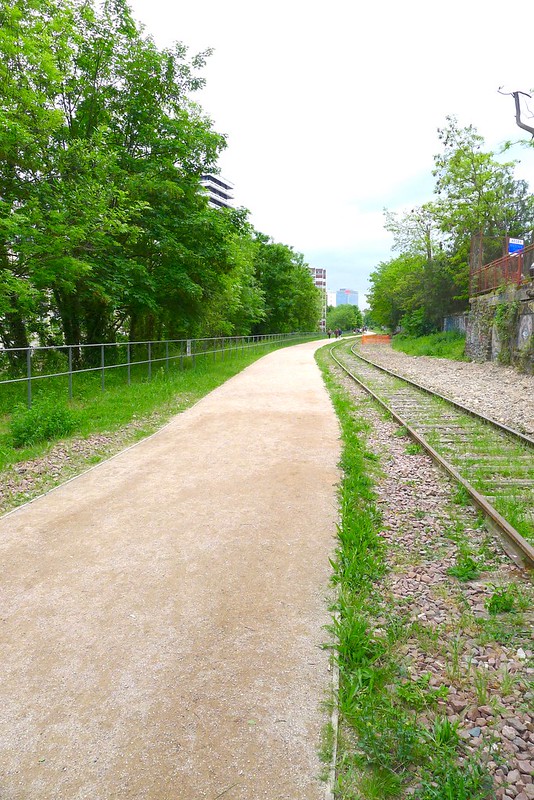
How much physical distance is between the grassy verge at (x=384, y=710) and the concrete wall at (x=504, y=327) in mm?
16572

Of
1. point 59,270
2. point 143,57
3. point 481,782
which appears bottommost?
point 481,782

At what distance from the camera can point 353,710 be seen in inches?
104

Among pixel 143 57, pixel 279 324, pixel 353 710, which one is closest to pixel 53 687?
pixel 353 710

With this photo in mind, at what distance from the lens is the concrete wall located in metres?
18.3

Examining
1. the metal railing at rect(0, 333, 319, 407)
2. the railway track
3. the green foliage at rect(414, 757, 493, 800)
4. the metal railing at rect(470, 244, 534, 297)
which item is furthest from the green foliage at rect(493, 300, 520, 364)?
the green foliage at rect(414, 757, 493, 800)

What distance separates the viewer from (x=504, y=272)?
2217 centimetres

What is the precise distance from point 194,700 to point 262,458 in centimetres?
507

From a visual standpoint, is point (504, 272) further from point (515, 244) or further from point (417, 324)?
point (417, 324)

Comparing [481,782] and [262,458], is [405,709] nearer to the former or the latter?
[481,782]

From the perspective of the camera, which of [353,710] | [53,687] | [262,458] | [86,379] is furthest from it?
[86,379]

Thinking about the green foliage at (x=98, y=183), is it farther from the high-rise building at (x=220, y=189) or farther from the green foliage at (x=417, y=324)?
the high-rise building at (x=220, y=189)

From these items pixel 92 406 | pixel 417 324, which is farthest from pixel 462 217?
pixel 92 406

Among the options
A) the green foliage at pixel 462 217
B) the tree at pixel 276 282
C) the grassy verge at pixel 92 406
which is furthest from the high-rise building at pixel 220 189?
the grassy verge at pixel 92 406

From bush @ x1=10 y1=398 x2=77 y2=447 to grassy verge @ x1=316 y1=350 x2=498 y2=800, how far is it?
627 cm
